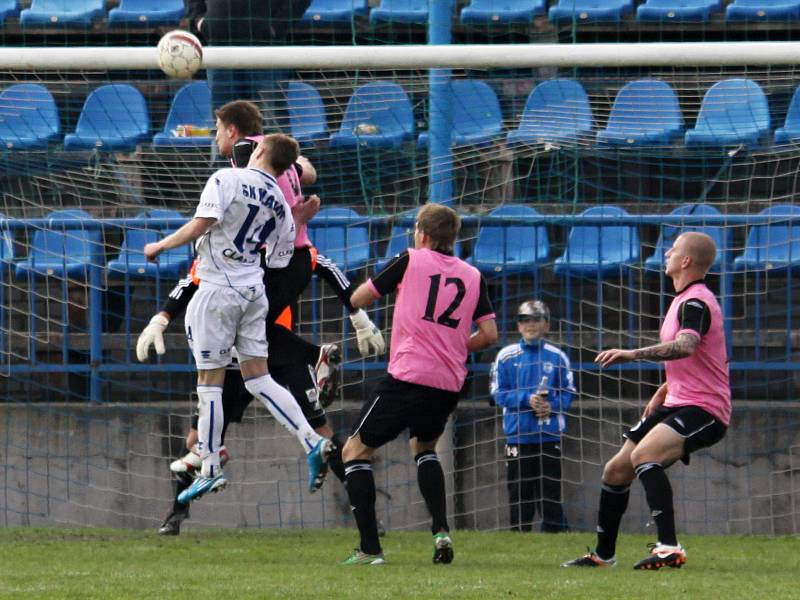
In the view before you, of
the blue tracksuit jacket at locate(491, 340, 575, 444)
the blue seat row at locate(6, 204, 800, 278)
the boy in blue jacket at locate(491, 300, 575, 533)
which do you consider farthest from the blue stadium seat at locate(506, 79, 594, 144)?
the blue tracksuit jacket at locate(491, 340, 575, 444)

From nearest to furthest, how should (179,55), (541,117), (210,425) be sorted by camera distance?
(210,425) < (179,55) < (541,117)

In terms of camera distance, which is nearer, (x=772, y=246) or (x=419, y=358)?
(x=419, y=358)

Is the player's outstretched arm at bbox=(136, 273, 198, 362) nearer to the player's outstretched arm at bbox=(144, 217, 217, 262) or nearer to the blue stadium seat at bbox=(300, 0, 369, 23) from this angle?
the player's outstretched arm at bbox=(144, 217, 217, 262)

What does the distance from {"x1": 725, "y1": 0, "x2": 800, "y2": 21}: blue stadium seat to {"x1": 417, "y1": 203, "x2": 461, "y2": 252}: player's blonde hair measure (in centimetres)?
583

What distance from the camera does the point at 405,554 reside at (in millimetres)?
8508

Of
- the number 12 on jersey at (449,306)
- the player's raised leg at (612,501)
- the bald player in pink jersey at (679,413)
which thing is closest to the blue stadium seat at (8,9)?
the number 12 on jersey at (449,306)

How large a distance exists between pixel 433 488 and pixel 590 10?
6190mm

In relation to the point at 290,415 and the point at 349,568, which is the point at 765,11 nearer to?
the point at 290,415

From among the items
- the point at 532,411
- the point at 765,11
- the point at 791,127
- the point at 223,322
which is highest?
the point at 765,11

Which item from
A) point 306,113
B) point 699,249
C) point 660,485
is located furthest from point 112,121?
point 660,485

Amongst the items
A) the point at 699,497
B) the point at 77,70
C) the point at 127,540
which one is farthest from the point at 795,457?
the point at 77,70

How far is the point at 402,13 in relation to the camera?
12703mm

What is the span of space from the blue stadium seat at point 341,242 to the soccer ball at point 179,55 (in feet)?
8.08

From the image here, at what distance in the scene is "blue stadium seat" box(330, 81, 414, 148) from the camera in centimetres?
1028
